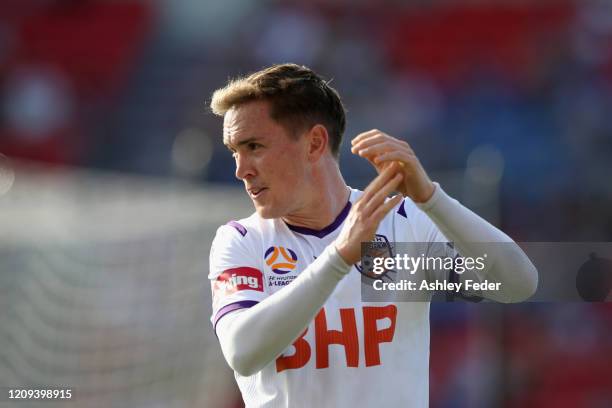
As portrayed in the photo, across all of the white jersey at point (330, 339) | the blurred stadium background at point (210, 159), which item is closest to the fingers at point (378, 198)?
the white jersey at point (330, 339)

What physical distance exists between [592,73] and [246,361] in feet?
26.3

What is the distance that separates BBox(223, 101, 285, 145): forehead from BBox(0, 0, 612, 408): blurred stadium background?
8.09 feet

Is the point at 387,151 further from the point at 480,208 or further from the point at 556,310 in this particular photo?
the point at 556,310

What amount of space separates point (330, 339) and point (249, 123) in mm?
792

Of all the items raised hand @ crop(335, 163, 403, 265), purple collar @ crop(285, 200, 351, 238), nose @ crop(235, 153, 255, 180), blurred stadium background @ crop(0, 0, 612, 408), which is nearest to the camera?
raised hand @ crop(335, 163, 403, 265)

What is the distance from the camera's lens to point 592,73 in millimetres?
10008

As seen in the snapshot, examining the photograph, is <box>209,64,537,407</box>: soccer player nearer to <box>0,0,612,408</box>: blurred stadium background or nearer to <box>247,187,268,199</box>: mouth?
<box>247,187,268,199</box>: mouth

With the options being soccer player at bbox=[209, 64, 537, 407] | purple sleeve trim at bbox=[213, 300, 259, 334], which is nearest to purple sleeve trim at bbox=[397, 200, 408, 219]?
soccer player at bbox=[209, 64, 537, 407]

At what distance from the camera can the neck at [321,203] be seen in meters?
3.39

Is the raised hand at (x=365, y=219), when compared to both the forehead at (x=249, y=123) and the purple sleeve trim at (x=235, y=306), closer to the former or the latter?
the purple sleeve trim at (x=235, y=306)

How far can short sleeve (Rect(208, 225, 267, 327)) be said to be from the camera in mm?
3070

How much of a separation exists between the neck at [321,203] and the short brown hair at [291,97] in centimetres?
13

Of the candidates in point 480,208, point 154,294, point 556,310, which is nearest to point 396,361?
point 480,208

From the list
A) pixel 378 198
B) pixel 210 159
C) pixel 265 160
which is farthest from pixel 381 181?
pixel 210 159
